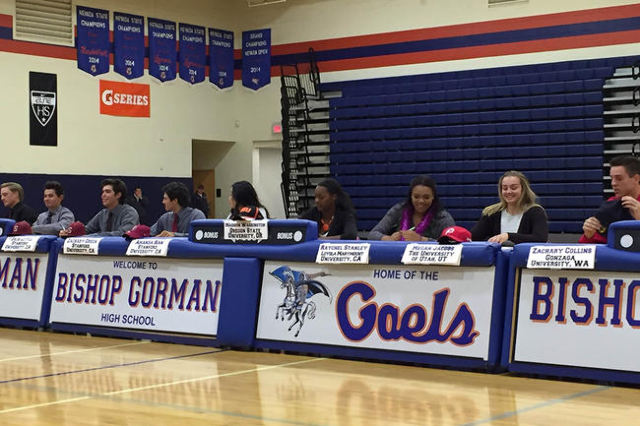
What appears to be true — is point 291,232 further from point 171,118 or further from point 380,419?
point 171,118

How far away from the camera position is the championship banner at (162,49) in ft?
58.2

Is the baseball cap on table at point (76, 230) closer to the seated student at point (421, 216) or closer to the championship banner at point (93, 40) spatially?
the seated student at point (421, 216)

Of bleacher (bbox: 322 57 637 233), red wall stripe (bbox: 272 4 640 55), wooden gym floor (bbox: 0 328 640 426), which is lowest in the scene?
wooden gym floor (bbox: 0 328 640 426)

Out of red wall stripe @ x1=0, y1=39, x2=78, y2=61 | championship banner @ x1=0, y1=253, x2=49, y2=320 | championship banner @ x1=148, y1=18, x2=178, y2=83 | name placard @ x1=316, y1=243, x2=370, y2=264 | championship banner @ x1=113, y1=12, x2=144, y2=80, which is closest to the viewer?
name placard @ x1=316, y1=243, x2=370, y2=264

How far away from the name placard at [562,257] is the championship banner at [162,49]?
13.5m

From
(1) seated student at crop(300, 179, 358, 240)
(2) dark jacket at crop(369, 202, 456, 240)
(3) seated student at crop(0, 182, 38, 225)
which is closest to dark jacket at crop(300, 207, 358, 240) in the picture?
(1) seated student at crop(300, 179, 358, 240)

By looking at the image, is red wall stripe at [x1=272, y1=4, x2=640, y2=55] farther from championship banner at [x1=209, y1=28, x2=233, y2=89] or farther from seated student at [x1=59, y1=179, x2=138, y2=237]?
seated student at [x1=59, y1=179, x2=138, y2=237]

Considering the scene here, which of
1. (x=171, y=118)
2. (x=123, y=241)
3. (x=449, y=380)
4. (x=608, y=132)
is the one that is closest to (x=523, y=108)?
(x=608, y=132)

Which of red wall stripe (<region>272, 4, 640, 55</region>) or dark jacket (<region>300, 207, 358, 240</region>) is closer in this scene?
dark jacket (<region>300, 207, 358, 240</region>)

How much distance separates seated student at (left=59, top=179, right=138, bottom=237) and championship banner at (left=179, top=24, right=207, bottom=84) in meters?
9.73

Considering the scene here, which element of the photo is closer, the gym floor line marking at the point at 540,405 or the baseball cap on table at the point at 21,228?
the gym floor line marking at the point at 540,405

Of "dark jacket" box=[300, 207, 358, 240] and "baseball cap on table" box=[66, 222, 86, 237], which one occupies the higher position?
"dark jacket" box=[300, 207, 358, 240]

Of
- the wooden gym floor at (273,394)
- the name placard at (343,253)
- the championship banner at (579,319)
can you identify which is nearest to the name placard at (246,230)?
the name placard at (343,253)

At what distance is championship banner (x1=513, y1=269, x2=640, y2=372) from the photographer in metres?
5.09
